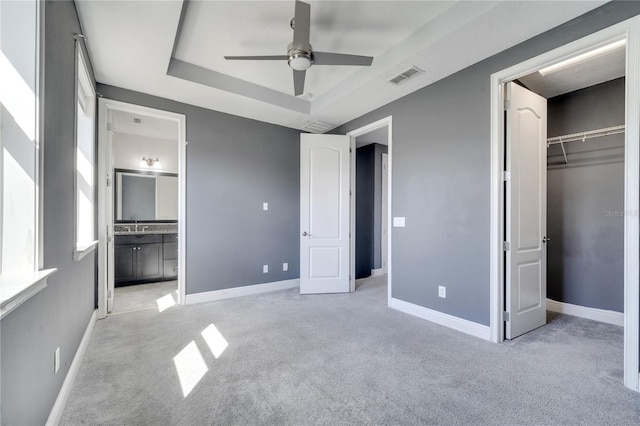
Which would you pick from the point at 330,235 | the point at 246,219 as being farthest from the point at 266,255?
the point at 330,235

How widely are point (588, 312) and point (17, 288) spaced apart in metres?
4.58

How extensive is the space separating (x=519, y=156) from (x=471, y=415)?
219cm

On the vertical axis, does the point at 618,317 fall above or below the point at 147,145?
below

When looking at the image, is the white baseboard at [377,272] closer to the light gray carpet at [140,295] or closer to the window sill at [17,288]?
the light gray carpet at [140,295]

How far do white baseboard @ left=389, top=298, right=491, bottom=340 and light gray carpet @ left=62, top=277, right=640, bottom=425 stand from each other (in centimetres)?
9

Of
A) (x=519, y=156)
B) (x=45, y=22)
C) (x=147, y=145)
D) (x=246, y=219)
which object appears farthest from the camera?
(x=147, y=145)

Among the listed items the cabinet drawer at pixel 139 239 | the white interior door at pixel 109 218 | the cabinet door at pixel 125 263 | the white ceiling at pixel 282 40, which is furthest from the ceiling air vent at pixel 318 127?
the cabinet door at pixel 125 263

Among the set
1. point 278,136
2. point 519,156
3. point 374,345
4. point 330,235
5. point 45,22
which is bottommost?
point 374,345

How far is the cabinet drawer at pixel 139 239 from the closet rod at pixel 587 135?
568cm

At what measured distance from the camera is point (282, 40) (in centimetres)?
259

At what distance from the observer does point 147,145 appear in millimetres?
5062

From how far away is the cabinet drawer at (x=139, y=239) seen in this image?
4.39 metres

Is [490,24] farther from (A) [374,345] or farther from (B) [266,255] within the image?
(B) [266,255]

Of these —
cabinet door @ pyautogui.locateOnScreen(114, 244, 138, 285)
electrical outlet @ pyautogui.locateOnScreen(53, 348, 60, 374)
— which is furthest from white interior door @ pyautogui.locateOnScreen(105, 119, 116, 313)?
electrical outlet @ pyautogui.locateOnScreen(53, 348, 60, 374)
